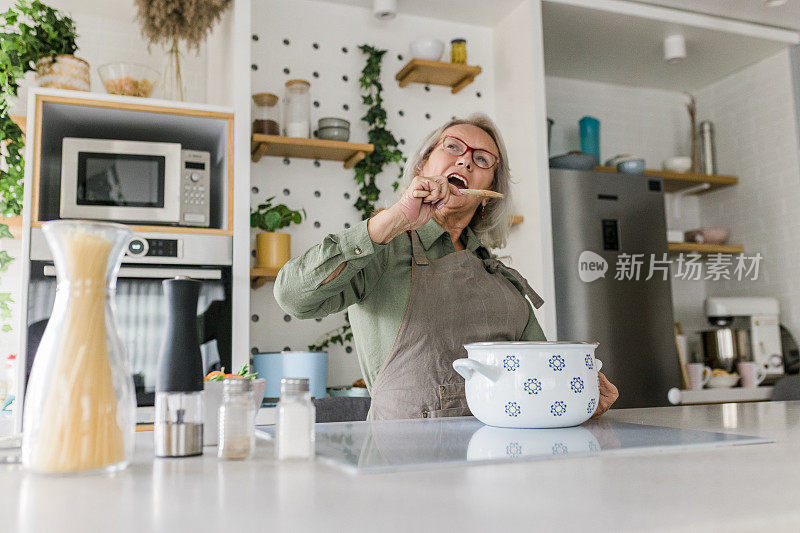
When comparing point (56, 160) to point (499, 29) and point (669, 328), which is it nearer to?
point (499, 29)

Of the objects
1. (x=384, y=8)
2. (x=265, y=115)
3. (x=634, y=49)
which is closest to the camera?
(x=265, y=115)

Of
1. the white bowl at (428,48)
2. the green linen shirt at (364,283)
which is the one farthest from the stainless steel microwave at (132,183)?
the white bowl at (428,48)

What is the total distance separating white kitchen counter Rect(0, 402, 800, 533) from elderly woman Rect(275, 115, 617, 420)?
0.56m

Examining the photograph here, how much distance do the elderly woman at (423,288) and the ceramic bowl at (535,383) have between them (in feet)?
0.82

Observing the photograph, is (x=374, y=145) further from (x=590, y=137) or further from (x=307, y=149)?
(x=590, y=137)

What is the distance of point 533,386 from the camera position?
3.12 feet

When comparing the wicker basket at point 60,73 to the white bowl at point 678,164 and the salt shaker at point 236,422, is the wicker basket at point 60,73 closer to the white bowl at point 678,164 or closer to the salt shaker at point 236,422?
the salt shaker at point 236,422

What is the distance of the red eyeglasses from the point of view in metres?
1.89

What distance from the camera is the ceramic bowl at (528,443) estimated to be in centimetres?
75

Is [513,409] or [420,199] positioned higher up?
[420,199]

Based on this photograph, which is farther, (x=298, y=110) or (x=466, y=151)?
(x=298, y=110)

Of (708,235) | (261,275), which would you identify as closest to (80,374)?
(261,275)

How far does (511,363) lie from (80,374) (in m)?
0.55

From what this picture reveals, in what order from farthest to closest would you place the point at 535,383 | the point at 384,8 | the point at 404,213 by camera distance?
the point at 384,8
the point at 404,213
the point at 535,383
